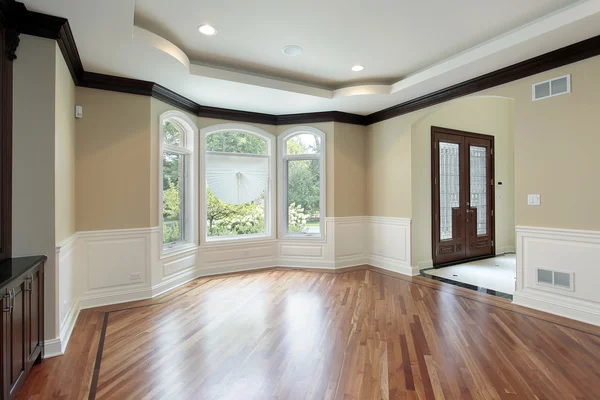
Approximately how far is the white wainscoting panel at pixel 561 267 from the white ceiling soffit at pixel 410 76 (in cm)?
202

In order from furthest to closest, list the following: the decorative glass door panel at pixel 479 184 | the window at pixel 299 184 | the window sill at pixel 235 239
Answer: the decorative glass door panel at pixel 479 184, the window at pixel 299 184, the window sill at pixel 235 239

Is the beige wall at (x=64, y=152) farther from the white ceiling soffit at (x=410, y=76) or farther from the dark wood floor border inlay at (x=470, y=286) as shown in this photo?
the dark wood floor border inlay at (x=470, y=286)

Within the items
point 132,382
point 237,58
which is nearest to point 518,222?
point 237,58

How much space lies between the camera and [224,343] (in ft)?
9.21

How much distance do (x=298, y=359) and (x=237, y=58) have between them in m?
3.36

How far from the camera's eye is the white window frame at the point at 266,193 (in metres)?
5.07

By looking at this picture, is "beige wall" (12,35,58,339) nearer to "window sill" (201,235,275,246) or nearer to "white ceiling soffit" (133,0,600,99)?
Answer: "white ceiling soffit" (133,0,600,99)

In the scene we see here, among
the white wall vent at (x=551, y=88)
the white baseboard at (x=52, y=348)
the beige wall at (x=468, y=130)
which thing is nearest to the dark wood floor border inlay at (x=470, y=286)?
the beige wall at (x=468, y=130)

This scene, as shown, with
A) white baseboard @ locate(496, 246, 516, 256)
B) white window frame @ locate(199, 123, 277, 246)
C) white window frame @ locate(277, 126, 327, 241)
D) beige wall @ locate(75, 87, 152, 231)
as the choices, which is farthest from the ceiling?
white baseboard @ locate(496, 246, 516, 256)

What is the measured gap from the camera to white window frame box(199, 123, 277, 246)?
5.07 m

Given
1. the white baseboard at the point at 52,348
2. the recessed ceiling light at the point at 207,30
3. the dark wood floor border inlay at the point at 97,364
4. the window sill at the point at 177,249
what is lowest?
the dark wood floor border inlay at the point at 97,364

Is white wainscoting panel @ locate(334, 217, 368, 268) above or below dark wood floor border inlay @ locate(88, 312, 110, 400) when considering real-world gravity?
above

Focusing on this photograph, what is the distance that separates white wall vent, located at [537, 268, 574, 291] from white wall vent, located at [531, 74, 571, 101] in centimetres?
191

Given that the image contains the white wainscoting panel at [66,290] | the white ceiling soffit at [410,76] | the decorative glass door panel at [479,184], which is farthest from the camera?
the decorative glass door panel at [479,184]
